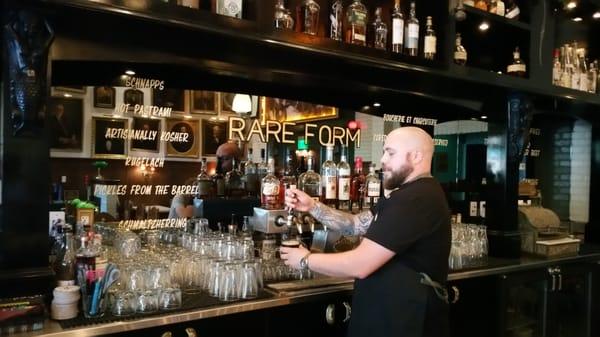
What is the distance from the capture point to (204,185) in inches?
109

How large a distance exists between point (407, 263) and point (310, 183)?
3.84 ft

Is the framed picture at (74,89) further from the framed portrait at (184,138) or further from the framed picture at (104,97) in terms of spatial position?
the framed portrait at (184,138)

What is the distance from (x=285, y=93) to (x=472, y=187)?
1.80 metres

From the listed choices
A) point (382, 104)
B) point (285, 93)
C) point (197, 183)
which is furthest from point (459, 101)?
point (197, 183)

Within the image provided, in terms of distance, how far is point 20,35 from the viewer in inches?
69.8

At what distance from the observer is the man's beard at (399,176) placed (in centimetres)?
213

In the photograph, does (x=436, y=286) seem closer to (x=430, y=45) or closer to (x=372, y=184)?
(x=372, y=184)

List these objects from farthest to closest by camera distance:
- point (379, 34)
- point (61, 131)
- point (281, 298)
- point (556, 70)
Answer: point (556, 70) → point (379, 34) → point (61, 131) → point (281, 298)

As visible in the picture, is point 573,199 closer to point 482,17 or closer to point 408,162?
point 482,17

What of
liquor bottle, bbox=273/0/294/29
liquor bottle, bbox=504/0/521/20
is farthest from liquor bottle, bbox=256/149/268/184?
liquor bottle, bbox=504/0/521/20

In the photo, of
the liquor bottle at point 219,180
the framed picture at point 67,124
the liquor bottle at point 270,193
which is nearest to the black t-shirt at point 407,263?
the liquor bottle at point 270,193

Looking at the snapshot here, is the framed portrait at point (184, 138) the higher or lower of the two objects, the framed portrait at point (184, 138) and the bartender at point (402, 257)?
the higher

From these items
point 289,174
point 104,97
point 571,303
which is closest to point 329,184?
point 289,174

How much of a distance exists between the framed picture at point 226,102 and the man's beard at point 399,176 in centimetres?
111
